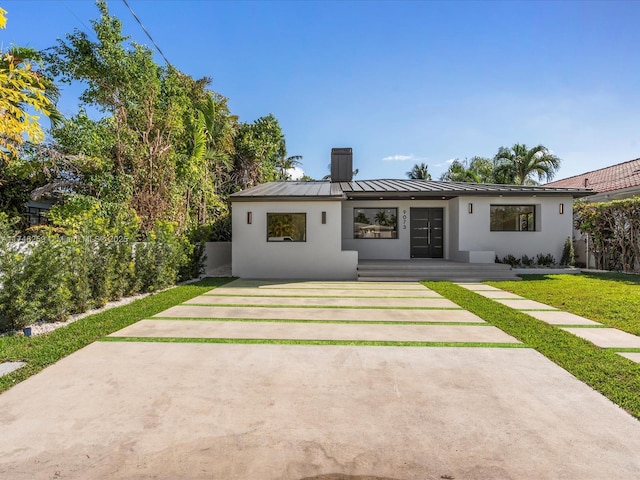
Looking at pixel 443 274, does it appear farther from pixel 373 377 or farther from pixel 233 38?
pixel 233 38

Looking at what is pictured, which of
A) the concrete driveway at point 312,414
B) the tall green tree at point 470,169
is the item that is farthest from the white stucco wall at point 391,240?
the tall green tree at point 470,169

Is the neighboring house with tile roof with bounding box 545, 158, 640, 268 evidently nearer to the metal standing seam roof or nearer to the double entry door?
the metal standing seam roof

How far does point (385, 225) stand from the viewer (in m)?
13.1

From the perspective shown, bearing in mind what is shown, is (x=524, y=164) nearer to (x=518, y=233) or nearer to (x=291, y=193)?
(x=518, y=233)

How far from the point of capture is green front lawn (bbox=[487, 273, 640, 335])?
Answer: 221 inches

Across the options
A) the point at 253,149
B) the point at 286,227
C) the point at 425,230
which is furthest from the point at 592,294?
the point at 253,149

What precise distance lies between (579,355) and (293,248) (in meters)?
8.19

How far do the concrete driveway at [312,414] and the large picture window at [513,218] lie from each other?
9027mm

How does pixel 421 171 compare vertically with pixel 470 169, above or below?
below

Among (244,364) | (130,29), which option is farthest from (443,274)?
(130,29)

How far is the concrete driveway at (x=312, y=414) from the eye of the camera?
6.59ft

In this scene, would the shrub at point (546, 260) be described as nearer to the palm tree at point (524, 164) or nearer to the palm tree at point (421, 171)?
the palm tree at point (524, 164)

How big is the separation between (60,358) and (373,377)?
360 cm

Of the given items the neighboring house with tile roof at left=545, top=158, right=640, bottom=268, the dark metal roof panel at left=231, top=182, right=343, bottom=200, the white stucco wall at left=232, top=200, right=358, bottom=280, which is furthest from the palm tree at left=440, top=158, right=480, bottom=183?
the white stucco wall at left=232, top=200, right=358, bottom=280
